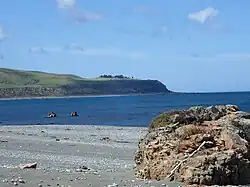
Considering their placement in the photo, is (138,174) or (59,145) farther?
(59,145)

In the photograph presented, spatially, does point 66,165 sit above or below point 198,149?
below

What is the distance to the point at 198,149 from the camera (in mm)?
16062

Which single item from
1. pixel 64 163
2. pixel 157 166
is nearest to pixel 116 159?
pixel 64 163

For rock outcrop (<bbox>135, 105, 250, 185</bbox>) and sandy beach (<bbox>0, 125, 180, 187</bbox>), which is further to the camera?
rock outcrop (<bbox>135, 105, 250, 185</bbox>)

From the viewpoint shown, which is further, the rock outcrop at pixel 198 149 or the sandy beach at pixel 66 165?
the rock outcrop at pixel 198 149

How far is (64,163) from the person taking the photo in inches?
846

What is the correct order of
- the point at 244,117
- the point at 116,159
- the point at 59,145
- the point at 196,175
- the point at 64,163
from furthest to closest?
the point at 59,145
the point at 116,159
the point at 64,163
the point at 244,117
the point at 196,175

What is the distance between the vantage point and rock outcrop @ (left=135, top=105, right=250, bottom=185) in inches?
596

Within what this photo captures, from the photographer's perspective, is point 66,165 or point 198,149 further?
point 66,165

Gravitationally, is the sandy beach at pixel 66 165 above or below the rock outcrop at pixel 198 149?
below

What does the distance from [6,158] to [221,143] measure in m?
9.23

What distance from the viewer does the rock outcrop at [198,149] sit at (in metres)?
15.1

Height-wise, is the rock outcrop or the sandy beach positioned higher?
the rock outcrop

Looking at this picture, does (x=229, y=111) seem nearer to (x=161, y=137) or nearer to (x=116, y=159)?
(x=161, y=137)
